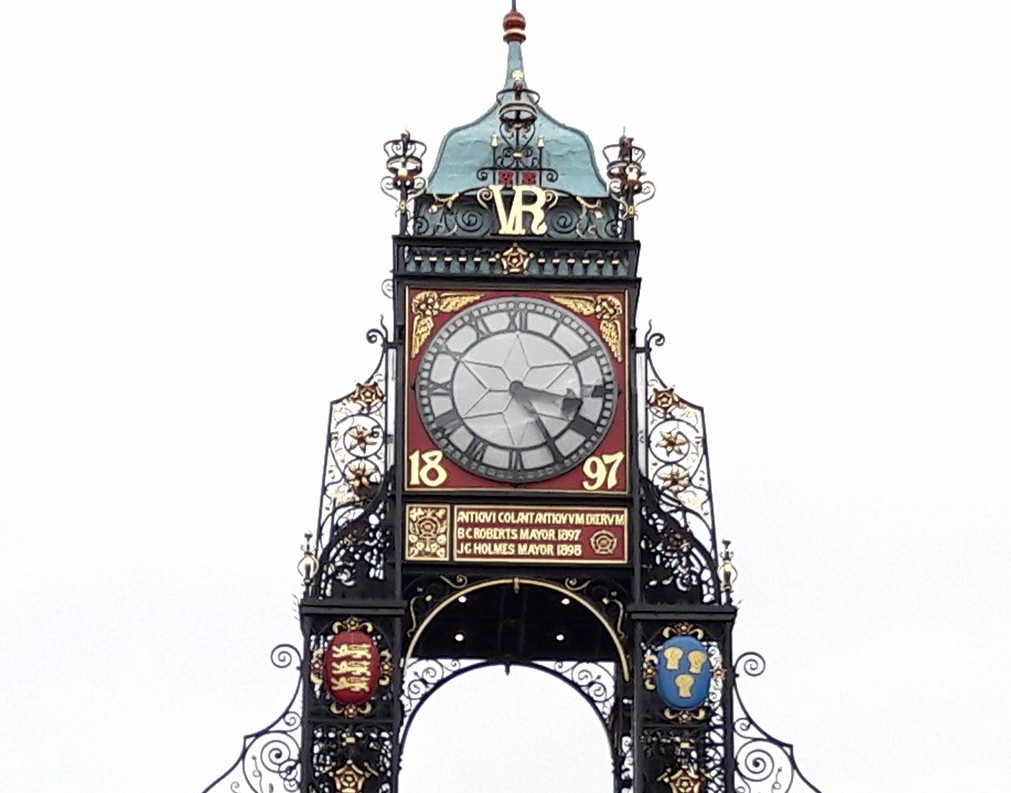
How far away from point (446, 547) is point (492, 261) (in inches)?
108

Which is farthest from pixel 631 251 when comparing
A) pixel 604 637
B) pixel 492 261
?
pixel 604 637

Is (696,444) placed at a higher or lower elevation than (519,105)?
lower

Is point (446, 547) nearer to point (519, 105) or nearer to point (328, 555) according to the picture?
point (328, 555)

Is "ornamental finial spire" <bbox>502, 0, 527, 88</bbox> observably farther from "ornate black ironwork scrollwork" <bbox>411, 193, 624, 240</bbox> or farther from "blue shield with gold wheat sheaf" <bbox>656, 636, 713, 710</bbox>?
"blue shield with gold wheat sheaf" <bbox>656, 636, 713, 710</bbox>

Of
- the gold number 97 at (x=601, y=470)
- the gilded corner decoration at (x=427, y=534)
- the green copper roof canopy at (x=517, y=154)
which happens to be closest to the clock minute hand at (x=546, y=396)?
the gold number 97 at (x=601, y=470)

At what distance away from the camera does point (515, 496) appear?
115ft

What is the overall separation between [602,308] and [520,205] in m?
1.23

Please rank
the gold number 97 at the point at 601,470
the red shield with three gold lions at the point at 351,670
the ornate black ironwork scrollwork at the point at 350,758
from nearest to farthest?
the ornate black ironwork scrollwork at the point at 350,758, the red shield with three gold lions at the point at 351,670, the gold number 97 at the point at 601,470

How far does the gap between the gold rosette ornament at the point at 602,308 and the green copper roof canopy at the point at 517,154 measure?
109 centimetres

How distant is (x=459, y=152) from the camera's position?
1443 inches

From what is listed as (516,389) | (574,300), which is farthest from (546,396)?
(574,300)

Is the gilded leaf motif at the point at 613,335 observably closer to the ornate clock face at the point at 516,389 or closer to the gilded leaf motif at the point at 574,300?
the ornate clock face at the point at 516,389

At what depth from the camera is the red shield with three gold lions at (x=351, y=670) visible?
113 ft

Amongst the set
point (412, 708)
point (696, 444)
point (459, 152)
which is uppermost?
point (459, 152)
